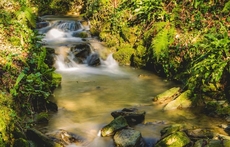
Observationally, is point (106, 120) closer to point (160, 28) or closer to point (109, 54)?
point (160, 28)

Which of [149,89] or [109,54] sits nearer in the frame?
[149,89]

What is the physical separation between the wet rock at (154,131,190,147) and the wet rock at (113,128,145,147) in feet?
1.18

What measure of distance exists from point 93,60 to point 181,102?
554 cm

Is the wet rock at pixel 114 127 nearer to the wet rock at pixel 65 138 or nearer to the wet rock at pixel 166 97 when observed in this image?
the wet rock at pixel 65 138

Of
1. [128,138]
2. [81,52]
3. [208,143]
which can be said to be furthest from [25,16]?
[208,143]

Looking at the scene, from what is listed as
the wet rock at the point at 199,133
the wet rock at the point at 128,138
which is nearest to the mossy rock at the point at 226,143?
the wet rock at the point at 199,133

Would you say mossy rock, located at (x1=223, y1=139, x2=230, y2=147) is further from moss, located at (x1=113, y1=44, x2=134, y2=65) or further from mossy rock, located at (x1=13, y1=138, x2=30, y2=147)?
moss, located at (x1=113, y1=44, x2=134, y2=65)

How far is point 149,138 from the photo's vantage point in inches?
219

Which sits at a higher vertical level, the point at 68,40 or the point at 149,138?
the point at 68,40

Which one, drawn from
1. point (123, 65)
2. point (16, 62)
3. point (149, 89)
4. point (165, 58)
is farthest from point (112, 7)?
point (16, 62)

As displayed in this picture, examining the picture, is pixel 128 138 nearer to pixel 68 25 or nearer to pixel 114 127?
pixel 114 127

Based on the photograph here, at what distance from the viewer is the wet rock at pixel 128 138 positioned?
5127 mm

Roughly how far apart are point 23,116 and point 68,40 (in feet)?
27.6

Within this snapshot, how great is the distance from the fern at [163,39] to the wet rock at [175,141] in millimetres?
5169
